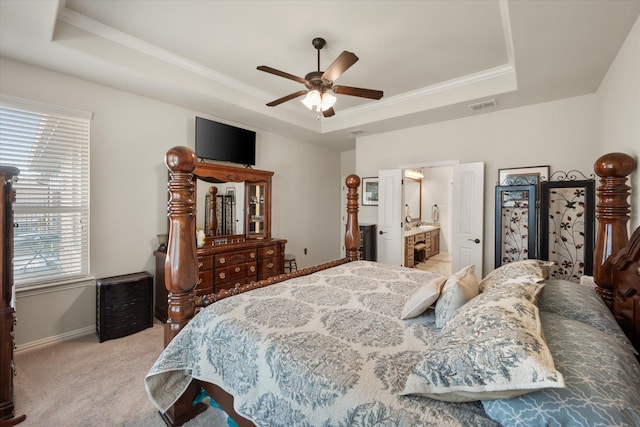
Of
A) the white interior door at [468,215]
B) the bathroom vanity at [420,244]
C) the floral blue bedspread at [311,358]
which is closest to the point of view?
the floral blue bedspread at [311,358]

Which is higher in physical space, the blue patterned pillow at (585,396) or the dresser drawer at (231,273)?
the blue patterned pillow at (585,396)

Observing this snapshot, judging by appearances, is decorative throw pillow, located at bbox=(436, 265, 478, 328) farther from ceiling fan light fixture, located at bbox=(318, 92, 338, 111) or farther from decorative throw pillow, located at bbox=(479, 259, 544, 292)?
ceiling fan light fixture, located at bbox=(318, 92, 338, 111)

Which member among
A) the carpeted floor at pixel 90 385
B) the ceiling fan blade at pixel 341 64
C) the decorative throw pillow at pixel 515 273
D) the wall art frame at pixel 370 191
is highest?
the ceiling fan blade at pixel 341 64

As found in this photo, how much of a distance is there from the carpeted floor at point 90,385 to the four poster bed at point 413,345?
375mm

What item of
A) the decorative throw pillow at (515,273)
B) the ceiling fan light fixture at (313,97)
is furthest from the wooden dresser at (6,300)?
the decorative throw pillow at (515,273)

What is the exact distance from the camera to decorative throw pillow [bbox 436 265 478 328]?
139cm

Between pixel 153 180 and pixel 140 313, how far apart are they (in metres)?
1.56

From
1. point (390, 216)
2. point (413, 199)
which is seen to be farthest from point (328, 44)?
point (413, 199)

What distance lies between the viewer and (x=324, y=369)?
3.50 feet

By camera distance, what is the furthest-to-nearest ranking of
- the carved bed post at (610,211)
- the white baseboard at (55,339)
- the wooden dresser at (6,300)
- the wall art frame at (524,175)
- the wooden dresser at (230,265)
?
the wall art frame at (524,175), the wooden dresser at (230,265), the white baseboard at (55,339), the wooden dresser at (6,300), the carved bed post at (610,211)

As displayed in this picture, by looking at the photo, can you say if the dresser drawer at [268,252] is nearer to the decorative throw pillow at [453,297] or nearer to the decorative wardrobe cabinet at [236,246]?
the decorative wardrobe cabinet at [236,246]

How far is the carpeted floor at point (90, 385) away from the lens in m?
1.84

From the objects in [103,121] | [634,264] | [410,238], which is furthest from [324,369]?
[410,238]

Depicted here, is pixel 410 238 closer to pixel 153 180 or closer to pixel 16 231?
pixel 153 180
